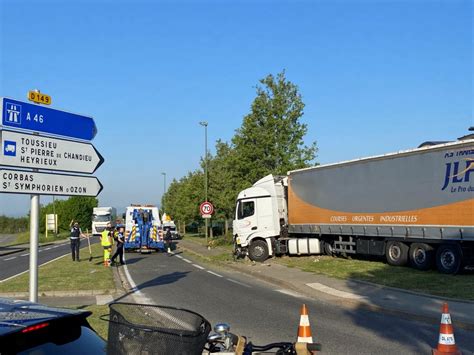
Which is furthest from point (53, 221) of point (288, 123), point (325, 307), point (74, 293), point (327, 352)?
point (327, 352)

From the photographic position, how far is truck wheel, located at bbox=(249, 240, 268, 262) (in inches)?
887

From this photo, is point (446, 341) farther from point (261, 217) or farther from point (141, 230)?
point (141, 230)

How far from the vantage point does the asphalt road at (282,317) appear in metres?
7.80

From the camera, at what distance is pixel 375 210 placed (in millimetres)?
18344

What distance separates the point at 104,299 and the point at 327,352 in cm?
649

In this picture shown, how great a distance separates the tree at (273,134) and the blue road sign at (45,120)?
1968cm

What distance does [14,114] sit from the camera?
7219 mm

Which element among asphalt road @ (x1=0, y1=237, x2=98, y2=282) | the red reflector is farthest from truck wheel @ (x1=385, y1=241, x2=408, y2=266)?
the red reflector

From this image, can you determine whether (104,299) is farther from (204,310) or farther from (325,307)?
(325,307)

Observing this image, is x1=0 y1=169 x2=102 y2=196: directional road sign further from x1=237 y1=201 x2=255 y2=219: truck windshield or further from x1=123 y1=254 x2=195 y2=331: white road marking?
x1=237 y1=201 x2=255 y2=219: truck windshield

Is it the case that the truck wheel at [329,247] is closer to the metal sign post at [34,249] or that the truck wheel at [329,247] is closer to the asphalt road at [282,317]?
the asphalt road at [282,317]

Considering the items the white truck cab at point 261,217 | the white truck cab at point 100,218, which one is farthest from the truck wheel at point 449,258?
the white truck cab at point 100,218

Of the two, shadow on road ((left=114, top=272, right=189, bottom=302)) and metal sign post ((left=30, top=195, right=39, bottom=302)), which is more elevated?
metal sign post ((left=30, top=195, right=39, bottom=302))

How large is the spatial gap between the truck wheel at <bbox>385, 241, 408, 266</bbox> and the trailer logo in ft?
9.45
